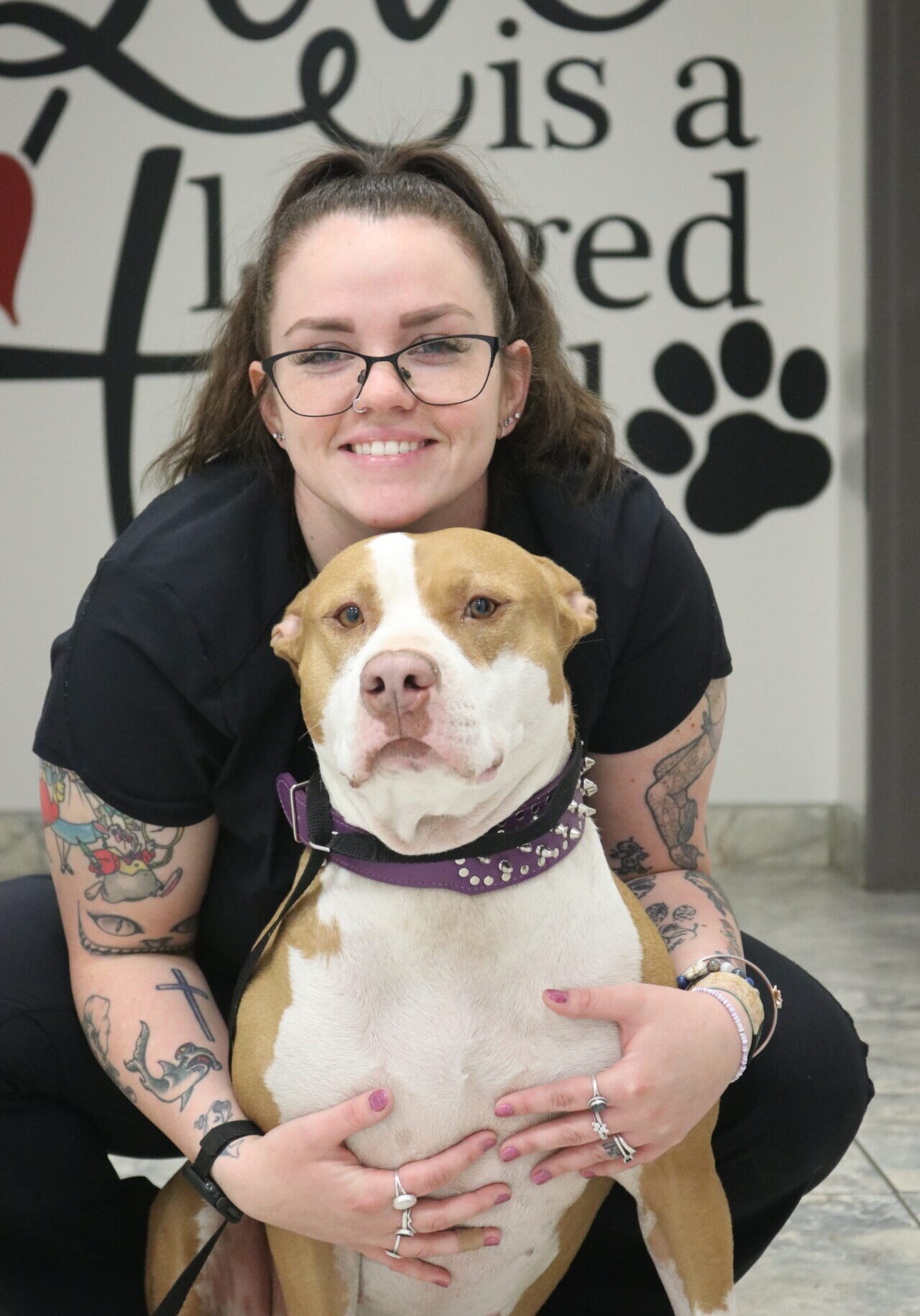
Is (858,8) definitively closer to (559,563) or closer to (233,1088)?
(559,563)

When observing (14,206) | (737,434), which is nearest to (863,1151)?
(737,434)

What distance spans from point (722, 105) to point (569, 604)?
2922 mm

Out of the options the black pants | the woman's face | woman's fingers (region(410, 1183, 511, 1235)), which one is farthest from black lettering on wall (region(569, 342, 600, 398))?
woman's fingers (region(410, 1183, 511, 1235))

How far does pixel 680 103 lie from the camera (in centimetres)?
399

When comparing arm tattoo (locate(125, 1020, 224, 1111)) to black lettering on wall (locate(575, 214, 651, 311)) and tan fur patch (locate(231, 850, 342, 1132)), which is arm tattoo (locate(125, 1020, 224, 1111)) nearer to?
tan fur patch (locate(231, 850, 342, 1132))

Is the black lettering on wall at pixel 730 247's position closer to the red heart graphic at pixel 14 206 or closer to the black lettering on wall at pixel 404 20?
the black lettering on wall at pixel 404 20

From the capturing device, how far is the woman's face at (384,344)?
1582 mm

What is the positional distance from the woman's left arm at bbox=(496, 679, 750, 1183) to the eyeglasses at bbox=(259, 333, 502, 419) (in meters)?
0.48

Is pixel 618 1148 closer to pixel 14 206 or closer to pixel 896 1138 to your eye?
pixel 896 1138

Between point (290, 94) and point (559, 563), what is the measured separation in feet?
9.10

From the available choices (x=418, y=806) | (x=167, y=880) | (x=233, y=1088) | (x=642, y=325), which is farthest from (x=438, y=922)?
(x=642, y=325)

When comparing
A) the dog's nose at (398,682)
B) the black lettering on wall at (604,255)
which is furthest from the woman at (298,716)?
the black lettering on wall at (604,255)

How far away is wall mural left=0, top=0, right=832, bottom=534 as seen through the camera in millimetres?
3982

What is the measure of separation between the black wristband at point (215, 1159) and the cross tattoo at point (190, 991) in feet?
0.44
